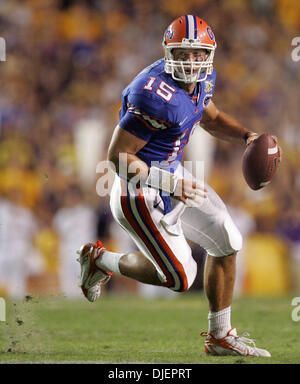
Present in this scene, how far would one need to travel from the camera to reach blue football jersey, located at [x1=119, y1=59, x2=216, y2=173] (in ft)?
9.64

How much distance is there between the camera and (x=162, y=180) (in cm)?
291

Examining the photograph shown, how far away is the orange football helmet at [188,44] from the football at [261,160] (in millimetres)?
415

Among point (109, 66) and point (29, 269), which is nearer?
point (29, 269)

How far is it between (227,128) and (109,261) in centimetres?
84

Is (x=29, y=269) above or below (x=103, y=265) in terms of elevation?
below

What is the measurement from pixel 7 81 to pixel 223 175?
2.42m

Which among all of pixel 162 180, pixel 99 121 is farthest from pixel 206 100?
pixel 99 121

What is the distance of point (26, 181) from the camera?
22.5 feet

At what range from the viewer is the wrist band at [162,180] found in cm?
289

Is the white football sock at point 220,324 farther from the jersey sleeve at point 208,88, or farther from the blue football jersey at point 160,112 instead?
the jersey sleeve at point 208,88
